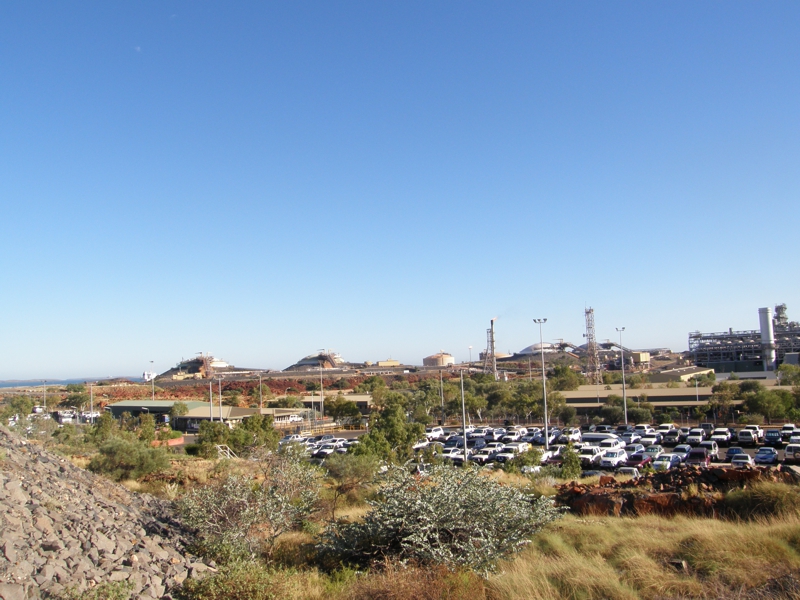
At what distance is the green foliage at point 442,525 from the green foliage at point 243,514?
4.98 feet

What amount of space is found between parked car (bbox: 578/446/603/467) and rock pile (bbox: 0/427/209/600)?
2311 cm

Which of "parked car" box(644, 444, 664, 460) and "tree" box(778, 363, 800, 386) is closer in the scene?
"parked car" box(644, 444, 664, 460)

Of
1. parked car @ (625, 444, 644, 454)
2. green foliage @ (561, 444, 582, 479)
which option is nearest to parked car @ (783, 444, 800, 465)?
parked car @ (625, 444, 644, 454)

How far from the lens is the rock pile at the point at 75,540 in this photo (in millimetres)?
8211

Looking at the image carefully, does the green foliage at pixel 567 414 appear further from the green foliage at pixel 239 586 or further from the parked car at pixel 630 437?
the green foliage at pixel 239 586

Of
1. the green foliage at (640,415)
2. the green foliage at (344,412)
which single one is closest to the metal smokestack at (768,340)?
the green foliage at (640,415)

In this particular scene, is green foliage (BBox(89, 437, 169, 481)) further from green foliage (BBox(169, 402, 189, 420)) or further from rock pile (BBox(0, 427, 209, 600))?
green foliage (BBox(169, 402, 189, 420))

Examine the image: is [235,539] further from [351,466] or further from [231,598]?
[351,466]

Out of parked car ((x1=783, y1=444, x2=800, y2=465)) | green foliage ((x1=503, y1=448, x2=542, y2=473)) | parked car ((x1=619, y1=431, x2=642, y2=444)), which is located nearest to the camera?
green foliage ((x1=503, y1=448, x2=542, y2=473))

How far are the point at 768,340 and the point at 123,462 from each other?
318 feet

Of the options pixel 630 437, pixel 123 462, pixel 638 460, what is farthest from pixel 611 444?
pixel 123 462

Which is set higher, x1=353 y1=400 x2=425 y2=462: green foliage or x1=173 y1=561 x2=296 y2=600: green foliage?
x1=173 y1=561 x2=296 y2=600: green foliage

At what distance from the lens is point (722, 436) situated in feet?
127

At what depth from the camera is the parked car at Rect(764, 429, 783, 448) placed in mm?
35812
